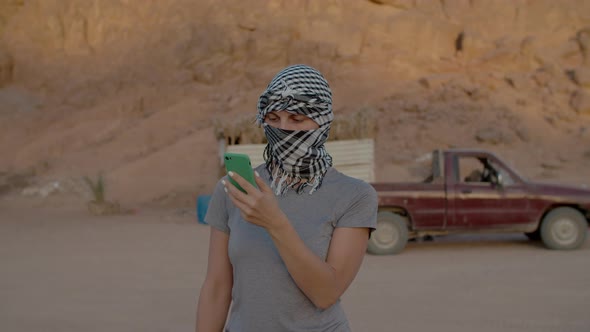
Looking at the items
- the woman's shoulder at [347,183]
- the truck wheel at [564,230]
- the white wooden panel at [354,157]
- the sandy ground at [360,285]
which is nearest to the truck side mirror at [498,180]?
the truck wheel at [564,230]

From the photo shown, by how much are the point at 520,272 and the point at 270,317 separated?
6235 millimetres

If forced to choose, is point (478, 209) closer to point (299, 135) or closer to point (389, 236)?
point (389, 236)

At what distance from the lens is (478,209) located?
8.92 m

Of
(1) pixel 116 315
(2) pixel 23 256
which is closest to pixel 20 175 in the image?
(2) pixel 23 256

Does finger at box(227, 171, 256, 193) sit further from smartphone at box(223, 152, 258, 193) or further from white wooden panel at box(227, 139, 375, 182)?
white wooden panel at box(227, 139, 375, 182)

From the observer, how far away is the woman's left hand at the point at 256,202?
1688 mm

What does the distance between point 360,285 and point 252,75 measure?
24.1 metres

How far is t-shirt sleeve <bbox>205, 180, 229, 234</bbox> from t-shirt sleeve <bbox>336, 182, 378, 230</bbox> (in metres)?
0.41

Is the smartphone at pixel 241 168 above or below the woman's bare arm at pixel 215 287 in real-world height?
above

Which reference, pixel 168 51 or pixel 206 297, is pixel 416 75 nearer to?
pixel 168 51

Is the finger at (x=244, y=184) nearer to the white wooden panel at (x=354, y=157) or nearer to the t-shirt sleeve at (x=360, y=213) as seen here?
the t-shirt sleeve at (x=360, y=213)

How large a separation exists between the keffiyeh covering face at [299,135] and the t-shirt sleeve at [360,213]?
13 cm

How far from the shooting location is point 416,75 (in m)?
28.4

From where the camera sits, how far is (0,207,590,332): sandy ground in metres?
5.49
